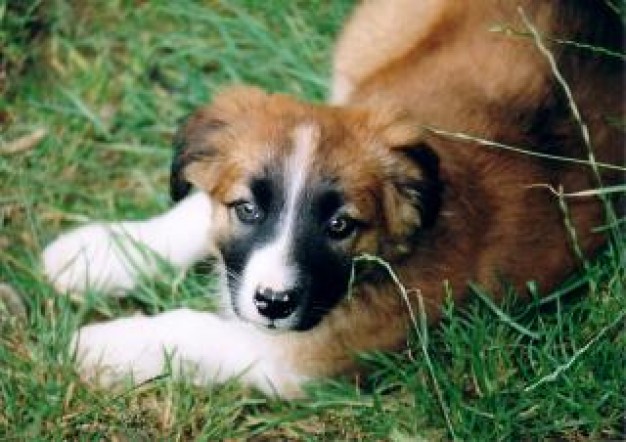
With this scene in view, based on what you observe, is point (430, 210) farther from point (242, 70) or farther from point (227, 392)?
point (242, 70)

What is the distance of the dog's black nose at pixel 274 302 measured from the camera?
400cm

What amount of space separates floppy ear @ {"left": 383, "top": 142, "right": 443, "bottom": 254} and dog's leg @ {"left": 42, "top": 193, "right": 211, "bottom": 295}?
0.93m

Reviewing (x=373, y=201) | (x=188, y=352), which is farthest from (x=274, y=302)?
(x=188, y=352)

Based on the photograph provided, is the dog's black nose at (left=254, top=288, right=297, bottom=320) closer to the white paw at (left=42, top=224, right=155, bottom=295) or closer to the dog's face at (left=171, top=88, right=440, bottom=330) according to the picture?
the dog's face at (left=171, top=88, right=440, bottom=330)

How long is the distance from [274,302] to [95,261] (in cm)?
121

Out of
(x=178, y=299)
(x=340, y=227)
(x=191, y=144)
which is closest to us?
(x=340, y=227)

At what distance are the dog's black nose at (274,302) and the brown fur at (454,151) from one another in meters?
0.29

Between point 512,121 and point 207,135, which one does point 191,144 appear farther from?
point 512,121

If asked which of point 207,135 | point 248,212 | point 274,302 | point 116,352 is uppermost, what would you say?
point 207,135

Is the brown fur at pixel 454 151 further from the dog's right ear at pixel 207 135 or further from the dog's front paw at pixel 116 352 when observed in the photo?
the dog's front paw at pixel 116 352

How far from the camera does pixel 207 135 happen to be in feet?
14.1

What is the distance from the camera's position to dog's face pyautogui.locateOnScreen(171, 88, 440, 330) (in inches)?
157

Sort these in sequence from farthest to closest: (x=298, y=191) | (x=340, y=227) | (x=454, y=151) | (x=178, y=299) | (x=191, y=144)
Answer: (x=178, y=299)
(x=454, y=151)
(x=191, y=144)
(x=340, y=227)
(x=298, y=191)

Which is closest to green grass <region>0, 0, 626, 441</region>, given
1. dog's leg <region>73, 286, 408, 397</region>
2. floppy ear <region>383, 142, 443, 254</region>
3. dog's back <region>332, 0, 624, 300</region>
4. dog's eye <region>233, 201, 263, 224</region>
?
dog's leg <region>73, 286, 408, 397</region>
